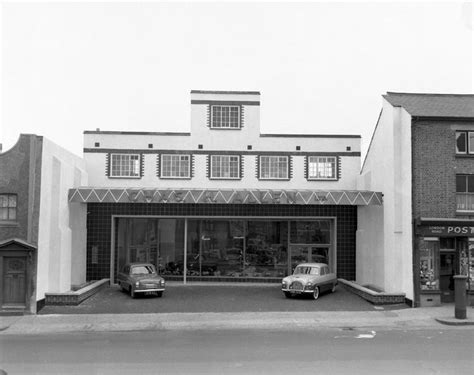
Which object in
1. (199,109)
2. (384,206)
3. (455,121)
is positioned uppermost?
(199,109)

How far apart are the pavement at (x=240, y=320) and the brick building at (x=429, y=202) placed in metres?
1.23

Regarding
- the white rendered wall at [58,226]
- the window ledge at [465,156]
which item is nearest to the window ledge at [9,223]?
the white rendered wall at [58,226]

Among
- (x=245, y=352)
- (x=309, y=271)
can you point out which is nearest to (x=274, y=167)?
(x=309, y=271)

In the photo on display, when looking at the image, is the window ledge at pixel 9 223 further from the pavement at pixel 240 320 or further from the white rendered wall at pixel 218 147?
the white rendered wall at pixel 218 147

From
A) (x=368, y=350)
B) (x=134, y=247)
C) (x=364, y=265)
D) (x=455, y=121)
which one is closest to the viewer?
(x=368, y=350)

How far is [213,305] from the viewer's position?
21109 millimetres

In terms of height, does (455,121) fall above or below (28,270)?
above

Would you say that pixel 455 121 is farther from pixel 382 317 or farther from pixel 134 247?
pixel 134 247

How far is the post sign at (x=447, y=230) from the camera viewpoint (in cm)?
2042

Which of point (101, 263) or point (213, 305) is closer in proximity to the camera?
point (213, 305)

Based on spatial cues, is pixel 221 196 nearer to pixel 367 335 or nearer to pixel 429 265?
pixel 429 265

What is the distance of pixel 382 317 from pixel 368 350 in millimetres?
6404

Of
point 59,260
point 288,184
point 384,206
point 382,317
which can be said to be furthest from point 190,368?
point 288,184

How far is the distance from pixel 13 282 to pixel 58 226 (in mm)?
3257
